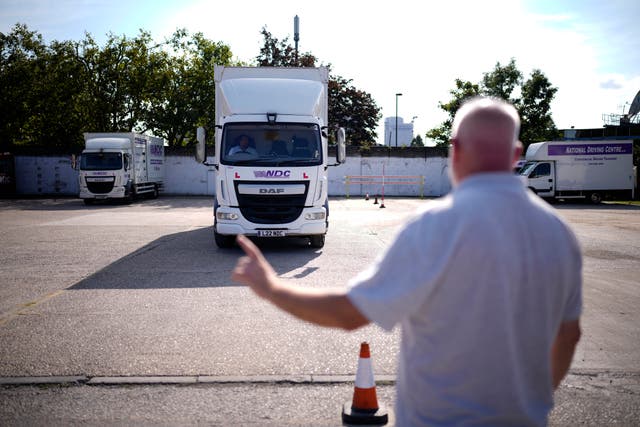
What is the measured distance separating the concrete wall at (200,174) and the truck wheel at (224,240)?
22.8 m

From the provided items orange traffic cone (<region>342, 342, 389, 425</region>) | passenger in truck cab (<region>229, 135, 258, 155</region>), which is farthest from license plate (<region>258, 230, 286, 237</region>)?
orange traffic cone (<region>342, 342, 389, 425</region>)

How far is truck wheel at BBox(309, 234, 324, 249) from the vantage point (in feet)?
39.2

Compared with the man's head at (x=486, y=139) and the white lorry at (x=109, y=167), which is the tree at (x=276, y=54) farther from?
the man's head at (x=486, y=139)

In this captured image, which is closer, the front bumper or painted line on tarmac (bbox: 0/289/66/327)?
painted line on tarmac (bbox: 0/289/66/327)

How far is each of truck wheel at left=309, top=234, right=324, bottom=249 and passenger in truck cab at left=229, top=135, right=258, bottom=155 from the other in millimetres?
2242

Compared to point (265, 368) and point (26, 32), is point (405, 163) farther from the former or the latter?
point (265, 368)

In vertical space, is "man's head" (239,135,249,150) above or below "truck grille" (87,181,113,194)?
above

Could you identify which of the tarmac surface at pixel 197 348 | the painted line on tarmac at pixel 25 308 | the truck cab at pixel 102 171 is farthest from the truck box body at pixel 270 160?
the truck cab at pixel 102 171

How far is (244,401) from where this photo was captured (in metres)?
4.00

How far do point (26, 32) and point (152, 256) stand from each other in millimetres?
34886

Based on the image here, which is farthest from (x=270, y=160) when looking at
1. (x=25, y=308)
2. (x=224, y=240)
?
(x=25, y=308)

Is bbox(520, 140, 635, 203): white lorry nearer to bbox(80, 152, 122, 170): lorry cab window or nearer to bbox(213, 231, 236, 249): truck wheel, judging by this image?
bbox(80, 152, 122, 170): lorry cab window

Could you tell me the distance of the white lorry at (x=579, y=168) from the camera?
93.2ft

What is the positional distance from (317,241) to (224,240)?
6.66 feet
